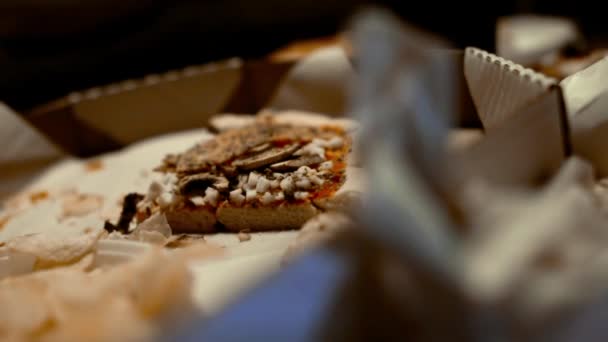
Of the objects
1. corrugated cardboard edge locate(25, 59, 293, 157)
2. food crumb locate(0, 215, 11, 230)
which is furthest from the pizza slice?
corrugated cardboard edge locate(25, 59, 293, 157)

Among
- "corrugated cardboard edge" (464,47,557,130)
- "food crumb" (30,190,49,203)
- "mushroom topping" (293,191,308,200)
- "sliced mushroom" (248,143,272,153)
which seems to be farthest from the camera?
"food crumb" (30,190,49,203)

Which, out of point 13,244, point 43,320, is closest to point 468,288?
point 43,320

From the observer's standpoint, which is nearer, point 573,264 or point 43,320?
point 573,264

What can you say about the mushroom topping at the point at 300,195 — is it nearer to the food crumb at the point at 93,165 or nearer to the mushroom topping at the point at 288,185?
the mushroom topping at the point at 288,185

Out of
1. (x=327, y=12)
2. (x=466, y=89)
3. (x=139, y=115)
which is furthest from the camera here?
(x=327, y=12)

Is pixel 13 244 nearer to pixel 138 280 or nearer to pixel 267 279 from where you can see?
pixel 138 280

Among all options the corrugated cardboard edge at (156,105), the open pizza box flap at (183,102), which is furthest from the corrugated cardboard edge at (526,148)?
the corrugated cardboard edge at (156,105)

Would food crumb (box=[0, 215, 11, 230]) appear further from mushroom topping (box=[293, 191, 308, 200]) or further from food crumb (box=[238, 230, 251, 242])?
mushroom topping (box=[293, 191, 308, 200])

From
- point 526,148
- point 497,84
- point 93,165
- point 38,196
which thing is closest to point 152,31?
point 93,165
